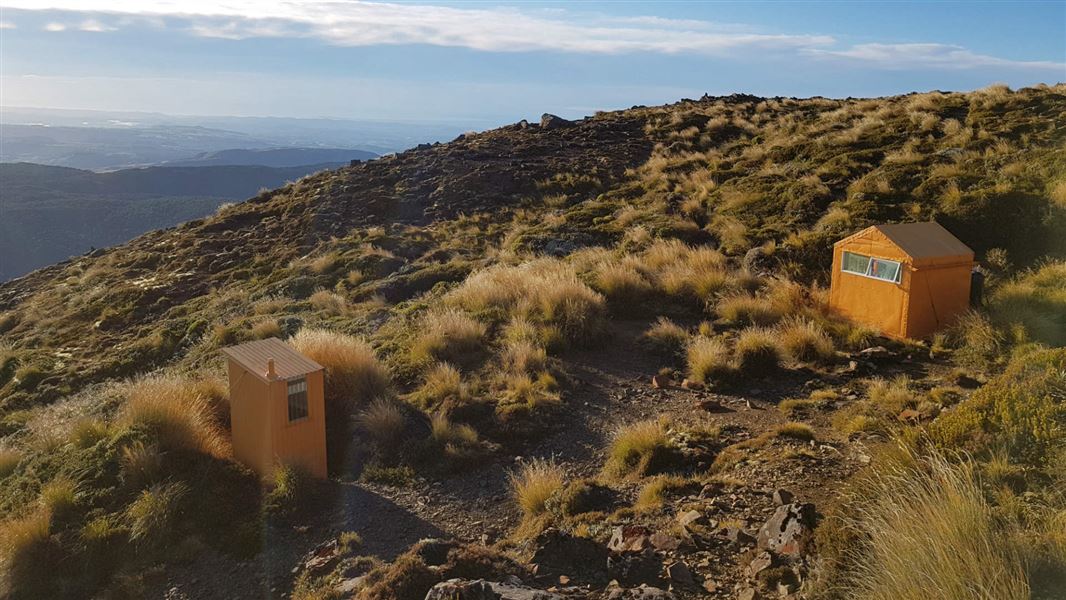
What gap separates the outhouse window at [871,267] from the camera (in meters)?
9.16

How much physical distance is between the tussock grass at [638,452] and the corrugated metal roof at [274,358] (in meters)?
2.83

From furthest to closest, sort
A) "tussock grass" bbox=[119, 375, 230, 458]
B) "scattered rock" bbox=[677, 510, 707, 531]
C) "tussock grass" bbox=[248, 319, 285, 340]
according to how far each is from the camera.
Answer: "tussock grass" bbox=[248, 319, 285, 340]
"tussock grass" bbox=[119, 375, 230, 458]
"scattered rock" bbox=[677, 510, 707, 531]

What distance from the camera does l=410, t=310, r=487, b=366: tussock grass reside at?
9.41m

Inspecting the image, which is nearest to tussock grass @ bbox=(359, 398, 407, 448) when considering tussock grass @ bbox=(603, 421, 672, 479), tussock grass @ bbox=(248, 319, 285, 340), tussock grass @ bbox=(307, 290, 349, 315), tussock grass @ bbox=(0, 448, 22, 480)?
tussock grass @ bbox=(603, 421, 672, 479)

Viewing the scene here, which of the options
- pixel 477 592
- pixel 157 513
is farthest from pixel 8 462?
pixel 477 592

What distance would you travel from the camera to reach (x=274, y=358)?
22.5ft

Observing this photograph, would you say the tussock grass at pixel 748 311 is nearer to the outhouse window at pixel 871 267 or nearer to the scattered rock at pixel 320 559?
the outhouse window at pixel 871 267

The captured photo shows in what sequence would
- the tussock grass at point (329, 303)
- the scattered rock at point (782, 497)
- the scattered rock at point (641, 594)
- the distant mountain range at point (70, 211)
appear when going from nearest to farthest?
1. the scattered rock at point (641, 594)
2. the scattered rock at point (782, 497)
3. the tussock grass at point (329, 303)
4. the distant mountain range at point (70, 211)

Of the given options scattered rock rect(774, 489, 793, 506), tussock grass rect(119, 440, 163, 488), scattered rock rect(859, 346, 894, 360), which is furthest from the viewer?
scattered rock rect(859, 346, 894, 360)

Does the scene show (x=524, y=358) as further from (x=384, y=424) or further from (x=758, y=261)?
(x=758, y=261)

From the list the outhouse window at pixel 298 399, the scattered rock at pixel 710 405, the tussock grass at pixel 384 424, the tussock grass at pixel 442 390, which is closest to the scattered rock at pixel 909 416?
the scattered rock at pixel 710 405

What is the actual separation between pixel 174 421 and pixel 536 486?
3660 mm

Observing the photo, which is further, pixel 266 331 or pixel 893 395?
A: pixel 266 331

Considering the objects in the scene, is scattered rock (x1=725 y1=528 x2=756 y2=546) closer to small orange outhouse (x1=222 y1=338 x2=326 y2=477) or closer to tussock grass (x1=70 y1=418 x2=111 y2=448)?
small orange outhouse (x1=222 y1=338 x2=326 y2=477)
